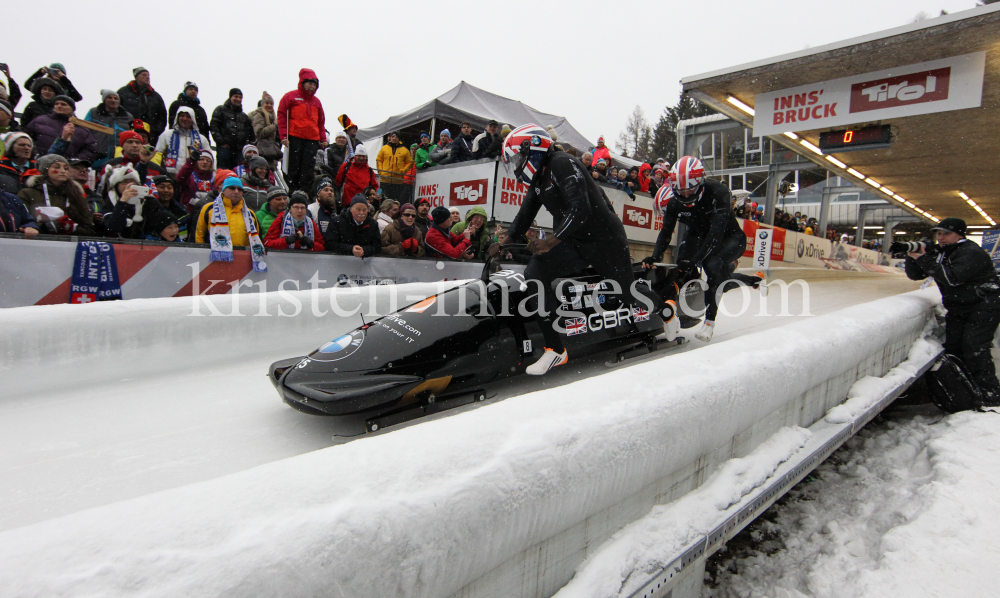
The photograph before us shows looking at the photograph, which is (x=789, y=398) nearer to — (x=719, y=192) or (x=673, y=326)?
(x=673, y=326)

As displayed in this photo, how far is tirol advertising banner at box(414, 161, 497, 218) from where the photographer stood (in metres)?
7.41

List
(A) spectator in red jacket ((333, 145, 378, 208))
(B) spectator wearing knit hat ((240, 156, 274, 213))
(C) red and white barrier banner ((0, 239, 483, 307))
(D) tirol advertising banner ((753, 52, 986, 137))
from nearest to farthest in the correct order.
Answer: (C) red and white barrier banner ((0, 239, 483, 307)) < (B) spectator wearing knit hat ((240, 156, 274, 213)) < (D) tirol advertising banner ((753, 52, 986, 137)) < (A) spectator in red jacket ((333, 145, 378, 208))

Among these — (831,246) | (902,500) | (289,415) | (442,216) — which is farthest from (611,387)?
(831,246)

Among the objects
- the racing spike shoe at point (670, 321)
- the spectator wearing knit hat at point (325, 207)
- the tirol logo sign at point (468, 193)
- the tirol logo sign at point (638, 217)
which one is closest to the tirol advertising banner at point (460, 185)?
the tirol logo sign at point (468, 193)

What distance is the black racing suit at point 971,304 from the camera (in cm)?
414

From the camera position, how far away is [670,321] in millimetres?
3512

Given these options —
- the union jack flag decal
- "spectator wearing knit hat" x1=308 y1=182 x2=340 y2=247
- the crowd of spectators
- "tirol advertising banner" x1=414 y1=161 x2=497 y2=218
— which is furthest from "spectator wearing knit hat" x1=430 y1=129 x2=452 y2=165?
the union jack flag decal

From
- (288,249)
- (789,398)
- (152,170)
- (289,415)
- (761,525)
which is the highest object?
(152,170)

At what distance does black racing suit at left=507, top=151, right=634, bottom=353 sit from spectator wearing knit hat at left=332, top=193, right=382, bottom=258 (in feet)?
8.05

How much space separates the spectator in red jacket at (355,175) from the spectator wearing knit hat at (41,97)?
117 inches

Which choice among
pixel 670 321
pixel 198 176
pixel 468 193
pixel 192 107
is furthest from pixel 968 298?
pixel 192 107

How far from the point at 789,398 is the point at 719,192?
2347 mm

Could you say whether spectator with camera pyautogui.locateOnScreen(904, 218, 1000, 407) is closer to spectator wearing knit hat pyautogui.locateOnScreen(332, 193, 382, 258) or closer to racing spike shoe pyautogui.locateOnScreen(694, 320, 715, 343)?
racing spike shoe pyautogui.locateOnScreen(694, 320, 715, 343)

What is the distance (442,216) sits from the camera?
5.84 metres
